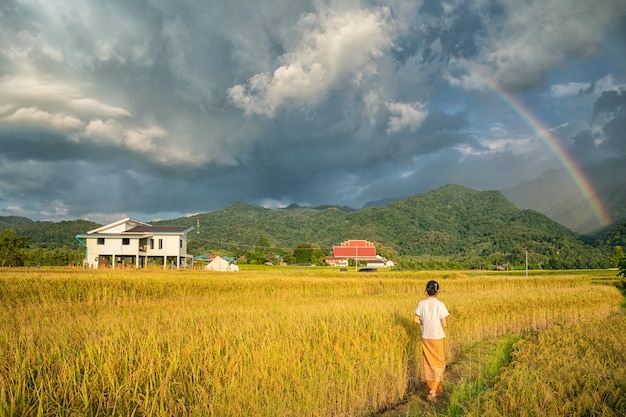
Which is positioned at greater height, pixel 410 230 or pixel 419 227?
pixel 419 227

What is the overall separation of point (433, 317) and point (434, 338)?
0.35 meters

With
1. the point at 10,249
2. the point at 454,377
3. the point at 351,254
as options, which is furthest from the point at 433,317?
the point at 351,254

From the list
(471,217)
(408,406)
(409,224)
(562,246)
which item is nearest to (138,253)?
(408,406)

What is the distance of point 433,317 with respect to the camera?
6828 mm

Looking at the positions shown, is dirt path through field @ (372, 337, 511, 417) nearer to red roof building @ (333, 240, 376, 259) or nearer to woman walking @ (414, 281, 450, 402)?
woman walking @ (414, 281, 450, 402)

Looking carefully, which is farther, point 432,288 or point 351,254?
point 351,254

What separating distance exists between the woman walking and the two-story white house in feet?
109

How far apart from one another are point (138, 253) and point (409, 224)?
122 meters

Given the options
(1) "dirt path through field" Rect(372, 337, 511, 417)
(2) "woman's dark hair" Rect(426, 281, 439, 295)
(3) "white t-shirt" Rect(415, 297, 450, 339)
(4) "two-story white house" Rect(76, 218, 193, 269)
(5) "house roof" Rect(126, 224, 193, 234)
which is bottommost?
(1) "dirt path through field" Rect(372, 337, 511, 417)

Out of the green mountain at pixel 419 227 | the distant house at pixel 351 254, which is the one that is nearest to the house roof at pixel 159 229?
the distant house at pixel 351 254

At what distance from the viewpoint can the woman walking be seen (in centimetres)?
681

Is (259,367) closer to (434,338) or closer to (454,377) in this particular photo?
(434,338)

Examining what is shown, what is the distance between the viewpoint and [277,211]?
192 m

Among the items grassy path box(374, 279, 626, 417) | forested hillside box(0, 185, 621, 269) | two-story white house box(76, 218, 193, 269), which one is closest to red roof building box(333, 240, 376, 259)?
forested hillside box(0, 185, 621, 269)
